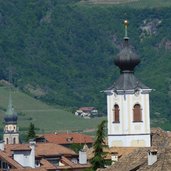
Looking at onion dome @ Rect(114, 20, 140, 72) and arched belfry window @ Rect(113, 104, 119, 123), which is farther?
onion dome @ Rect(114, 20, 140, 72)

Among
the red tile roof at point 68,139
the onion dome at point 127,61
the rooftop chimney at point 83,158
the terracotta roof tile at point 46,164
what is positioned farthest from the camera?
the red tile roof at point 68,139

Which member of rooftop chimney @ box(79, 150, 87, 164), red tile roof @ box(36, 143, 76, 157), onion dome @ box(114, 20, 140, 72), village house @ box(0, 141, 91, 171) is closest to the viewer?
village house @ box(0, 141, 91, 171)

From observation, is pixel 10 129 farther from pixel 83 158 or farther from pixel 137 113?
pixel 83 158

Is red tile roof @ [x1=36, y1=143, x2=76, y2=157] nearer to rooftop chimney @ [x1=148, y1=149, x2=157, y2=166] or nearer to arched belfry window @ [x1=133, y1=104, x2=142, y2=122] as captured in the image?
arched belfry window @ [x1=133, y1=104, x2=142, y2=122]

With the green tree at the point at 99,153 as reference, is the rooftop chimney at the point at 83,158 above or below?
above

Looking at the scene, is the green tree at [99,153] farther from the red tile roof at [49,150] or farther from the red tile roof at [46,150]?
the red tile roof at [49,150]

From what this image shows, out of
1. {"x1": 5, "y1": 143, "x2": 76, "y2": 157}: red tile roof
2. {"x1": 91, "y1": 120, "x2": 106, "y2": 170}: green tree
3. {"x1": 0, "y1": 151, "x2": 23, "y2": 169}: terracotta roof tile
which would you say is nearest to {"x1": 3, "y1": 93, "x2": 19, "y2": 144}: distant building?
{"x1": 5, "y1": 143, "x2": 76, "y2": 157}: red tile roof

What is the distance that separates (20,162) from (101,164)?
15751mm

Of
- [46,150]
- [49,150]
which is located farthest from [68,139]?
[46,150]

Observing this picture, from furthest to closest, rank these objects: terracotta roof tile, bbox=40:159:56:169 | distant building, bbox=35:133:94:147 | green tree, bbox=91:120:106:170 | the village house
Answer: distant building, bbox=35:133:94:147 < terracotta roof tile, bbox=40:159:56:169 < the village house < green tree, bbox=91:120:106:170

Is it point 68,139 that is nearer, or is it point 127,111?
point 127,111

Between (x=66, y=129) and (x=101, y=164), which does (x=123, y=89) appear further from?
(x=66, y=129)

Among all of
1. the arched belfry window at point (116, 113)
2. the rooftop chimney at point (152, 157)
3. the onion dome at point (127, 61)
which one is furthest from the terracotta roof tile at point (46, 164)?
the rooftop chimney at point (152, 157)

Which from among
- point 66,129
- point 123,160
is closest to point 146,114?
point 123,160
